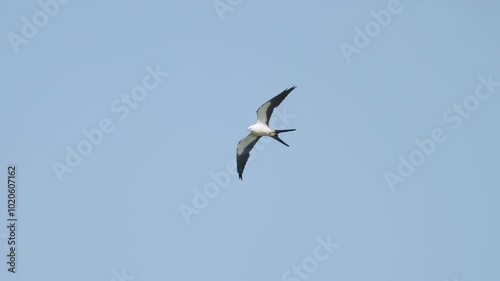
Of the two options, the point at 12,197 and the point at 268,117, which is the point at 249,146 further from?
the point at 12,197

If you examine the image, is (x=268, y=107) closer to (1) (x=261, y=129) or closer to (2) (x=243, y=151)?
(1) (x=261, y=129)

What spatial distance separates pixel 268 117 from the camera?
83062 millimetres

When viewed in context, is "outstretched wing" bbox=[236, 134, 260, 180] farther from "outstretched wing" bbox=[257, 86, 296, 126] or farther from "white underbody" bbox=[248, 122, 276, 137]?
"outstretched wing" bbox=[257, 86, 296, 126]

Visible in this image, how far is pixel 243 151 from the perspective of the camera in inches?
3302

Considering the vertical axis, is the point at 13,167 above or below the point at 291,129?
Answer: above

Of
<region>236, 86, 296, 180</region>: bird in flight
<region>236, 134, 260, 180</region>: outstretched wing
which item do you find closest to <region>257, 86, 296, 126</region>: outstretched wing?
<region>236, 86, 296, 180</region>: bird in flight

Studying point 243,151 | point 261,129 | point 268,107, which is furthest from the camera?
point 243,151

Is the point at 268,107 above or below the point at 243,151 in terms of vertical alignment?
above

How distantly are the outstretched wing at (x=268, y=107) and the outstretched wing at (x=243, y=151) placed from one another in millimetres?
867

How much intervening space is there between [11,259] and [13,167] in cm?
290

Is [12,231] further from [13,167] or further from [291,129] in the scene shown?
[291,129]

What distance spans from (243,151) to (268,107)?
204cm

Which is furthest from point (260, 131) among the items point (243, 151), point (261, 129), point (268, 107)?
point (243, 151)

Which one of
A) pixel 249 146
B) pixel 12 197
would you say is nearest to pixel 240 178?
pixel 249 146
